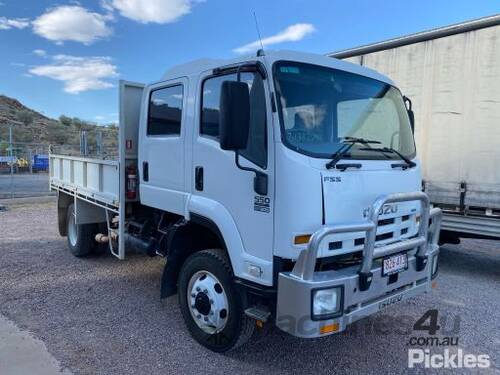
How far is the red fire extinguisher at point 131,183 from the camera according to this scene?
15.9 feet

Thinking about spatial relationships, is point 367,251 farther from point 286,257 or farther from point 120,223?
point 120,223

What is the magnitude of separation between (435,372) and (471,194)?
9.52 ft

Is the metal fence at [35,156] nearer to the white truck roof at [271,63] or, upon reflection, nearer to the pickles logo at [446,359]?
the white truck roof at [271,63]

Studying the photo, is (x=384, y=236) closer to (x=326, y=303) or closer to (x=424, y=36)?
(x=326, y=303)

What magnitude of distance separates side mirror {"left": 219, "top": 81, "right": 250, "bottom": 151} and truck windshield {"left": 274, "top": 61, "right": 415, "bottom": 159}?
0.29 metres

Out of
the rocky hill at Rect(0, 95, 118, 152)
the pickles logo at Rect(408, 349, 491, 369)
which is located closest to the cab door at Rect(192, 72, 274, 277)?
the pickles logo at Rect(408, 349, 491, 369)

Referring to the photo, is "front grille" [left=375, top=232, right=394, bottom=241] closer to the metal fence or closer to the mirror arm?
the mirror arm

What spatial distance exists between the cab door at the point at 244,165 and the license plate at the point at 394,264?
2.88ft

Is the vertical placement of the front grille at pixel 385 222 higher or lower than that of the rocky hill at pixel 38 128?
lower

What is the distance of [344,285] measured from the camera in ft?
9.11

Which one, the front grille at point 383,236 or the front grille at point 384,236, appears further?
the front grille at point 384,236

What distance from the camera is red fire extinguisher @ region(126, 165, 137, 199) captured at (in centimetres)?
484

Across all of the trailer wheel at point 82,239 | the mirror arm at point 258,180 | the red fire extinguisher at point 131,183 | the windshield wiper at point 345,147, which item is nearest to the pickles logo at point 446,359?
the windshield wiper at point 345,147

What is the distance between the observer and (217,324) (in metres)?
3.49
